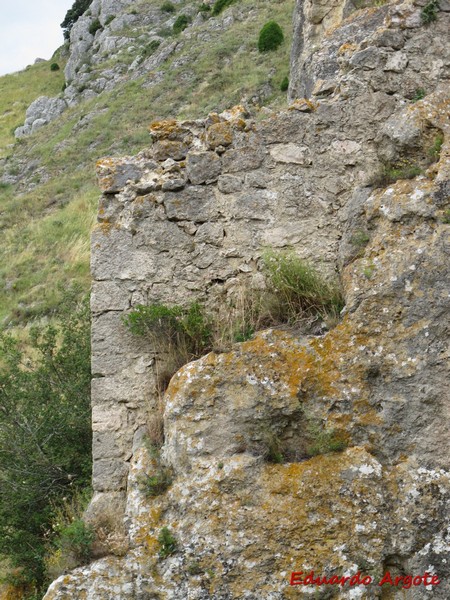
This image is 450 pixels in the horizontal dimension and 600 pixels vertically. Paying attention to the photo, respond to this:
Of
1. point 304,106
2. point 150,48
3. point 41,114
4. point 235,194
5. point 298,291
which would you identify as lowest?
point 298,291

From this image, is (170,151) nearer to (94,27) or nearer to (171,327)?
(171,327)

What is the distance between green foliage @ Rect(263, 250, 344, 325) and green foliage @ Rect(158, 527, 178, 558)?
1.70 m

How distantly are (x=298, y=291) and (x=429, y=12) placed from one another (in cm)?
290

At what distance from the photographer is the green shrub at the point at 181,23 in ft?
123

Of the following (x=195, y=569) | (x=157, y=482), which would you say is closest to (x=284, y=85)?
(x=157, y=482)

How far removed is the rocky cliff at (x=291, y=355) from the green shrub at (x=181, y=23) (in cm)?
3383

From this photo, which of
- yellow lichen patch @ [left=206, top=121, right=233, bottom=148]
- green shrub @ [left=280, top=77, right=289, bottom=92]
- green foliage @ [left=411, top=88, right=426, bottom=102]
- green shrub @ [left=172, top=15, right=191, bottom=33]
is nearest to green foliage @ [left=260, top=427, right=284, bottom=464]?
yellow lichen patch @ [left=206, top=121, right=233, bottom=148]

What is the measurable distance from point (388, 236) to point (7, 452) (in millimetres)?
4261

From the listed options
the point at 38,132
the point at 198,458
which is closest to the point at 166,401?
the point at 198,458

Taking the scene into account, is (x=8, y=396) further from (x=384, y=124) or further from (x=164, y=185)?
(x=384, y=124)

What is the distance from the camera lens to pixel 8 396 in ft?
25.2

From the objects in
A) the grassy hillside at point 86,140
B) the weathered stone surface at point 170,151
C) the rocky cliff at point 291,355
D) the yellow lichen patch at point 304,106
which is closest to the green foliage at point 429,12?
the rocky cliff at point 291,355

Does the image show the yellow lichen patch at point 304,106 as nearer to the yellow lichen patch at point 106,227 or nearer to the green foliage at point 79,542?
the yellow lichen patch at point 106,227

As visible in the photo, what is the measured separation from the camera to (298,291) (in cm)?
500
